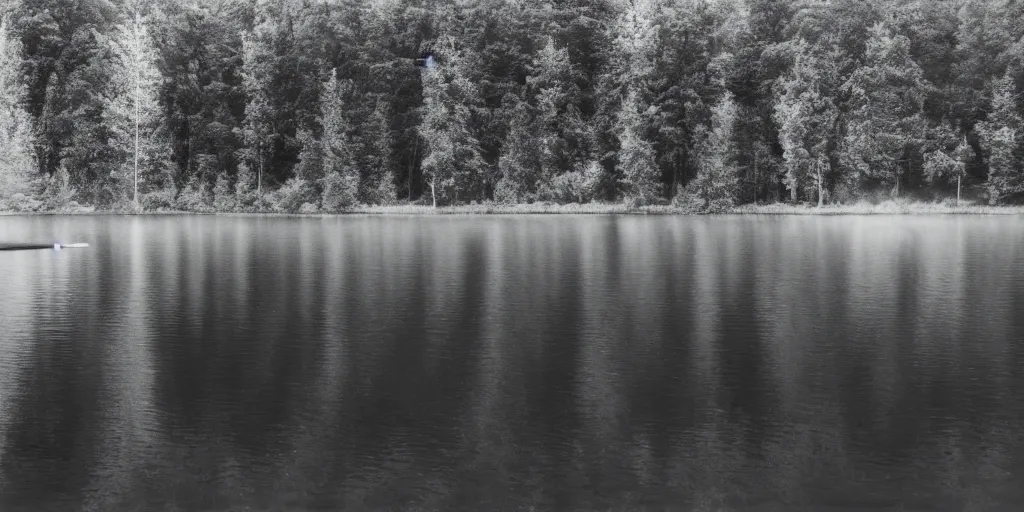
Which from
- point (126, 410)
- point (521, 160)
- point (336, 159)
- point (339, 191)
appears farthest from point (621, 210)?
point (126, 410)

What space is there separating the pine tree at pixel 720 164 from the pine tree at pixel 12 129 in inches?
2055

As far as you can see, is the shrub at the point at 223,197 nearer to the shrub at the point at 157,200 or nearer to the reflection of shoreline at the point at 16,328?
the shrub at the point at 157,200

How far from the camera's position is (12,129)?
87500 millimetres

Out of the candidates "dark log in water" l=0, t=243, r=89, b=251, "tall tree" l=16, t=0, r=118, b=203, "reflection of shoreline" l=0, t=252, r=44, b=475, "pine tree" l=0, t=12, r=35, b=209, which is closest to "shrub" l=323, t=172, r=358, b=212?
"tall tree" l=16, t=0, r=118, b=203

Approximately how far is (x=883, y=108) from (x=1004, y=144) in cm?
906

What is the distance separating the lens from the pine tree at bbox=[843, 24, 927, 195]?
268 ft

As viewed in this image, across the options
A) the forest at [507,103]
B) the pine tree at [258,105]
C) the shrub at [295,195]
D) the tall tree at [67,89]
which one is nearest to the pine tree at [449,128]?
the forest at [507,103]

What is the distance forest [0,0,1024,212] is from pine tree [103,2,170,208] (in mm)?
184

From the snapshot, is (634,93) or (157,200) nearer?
(634,93)

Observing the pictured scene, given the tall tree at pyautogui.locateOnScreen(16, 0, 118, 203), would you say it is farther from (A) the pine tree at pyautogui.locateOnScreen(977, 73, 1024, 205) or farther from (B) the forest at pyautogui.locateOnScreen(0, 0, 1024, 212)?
(A) the pine tree at pyautogui.locateOnScreen(977, 73, 1024, 205)

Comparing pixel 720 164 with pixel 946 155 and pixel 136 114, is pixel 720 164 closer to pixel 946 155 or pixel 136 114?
pixel 946 155

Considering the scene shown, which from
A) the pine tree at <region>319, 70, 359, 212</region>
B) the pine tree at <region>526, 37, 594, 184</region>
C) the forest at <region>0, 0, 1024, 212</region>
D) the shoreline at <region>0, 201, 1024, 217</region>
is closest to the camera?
the shoreline at <region>0, 201, 1024, 217</region>

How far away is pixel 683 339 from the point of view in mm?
16922

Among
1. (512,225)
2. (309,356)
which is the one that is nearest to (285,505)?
(309,356)
